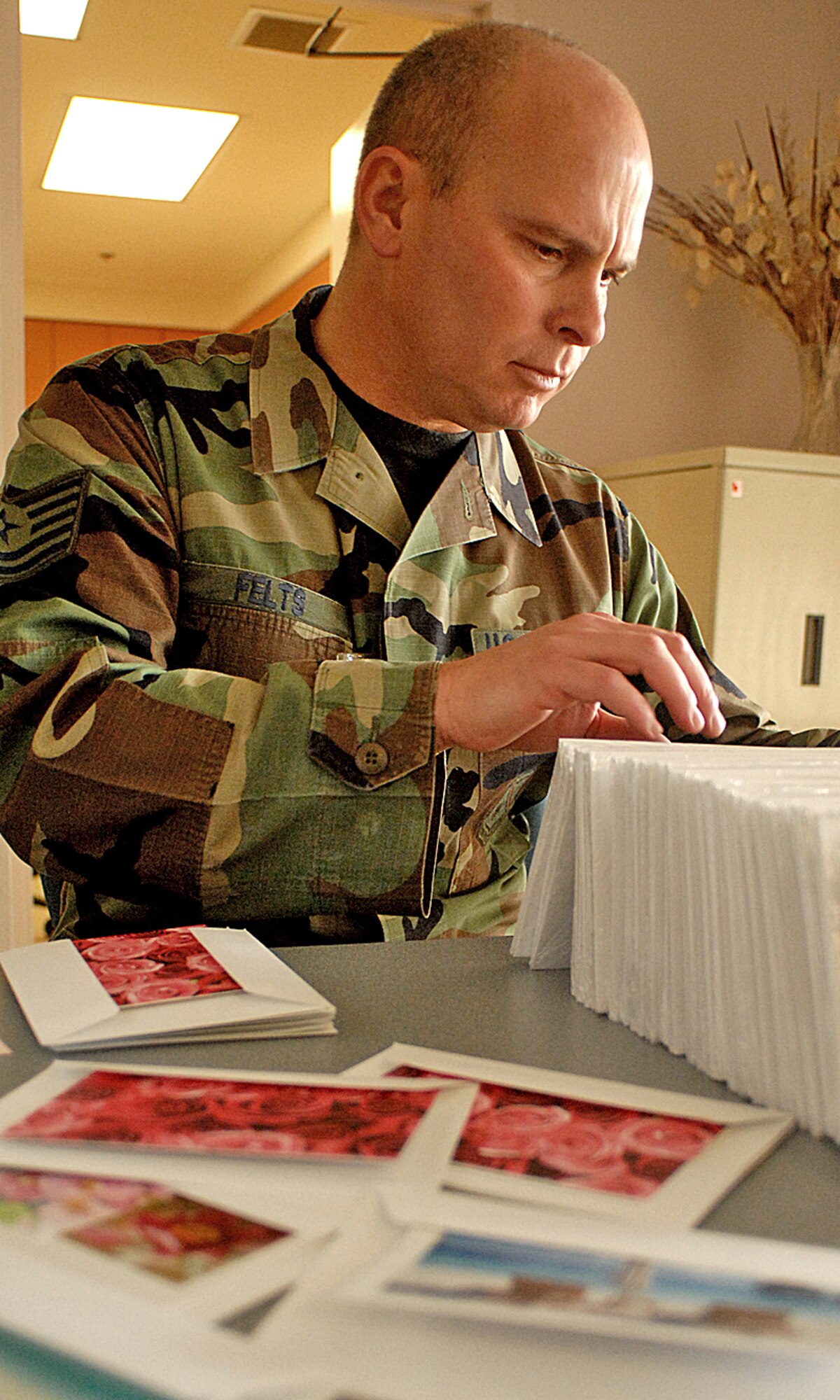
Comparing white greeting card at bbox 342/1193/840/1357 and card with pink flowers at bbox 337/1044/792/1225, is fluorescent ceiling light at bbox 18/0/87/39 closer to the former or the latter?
card with pink flowers at bbox 337/1044/792/1225

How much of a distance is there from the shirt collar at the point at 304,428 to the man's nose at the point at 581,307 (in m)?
0.18

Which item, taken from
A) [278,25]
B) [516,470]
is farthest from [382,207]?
[278,25]

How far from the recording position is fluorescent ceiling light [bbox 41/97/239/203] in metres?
4.34

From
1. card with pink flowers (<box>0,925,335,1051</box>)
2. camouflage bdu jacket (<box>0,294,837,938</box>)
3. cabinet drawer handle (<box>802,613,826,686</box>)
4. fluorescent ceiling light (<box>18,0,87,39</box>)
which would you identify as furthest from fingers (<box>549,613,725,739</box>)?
fluorescent ceiling light (<box>18,0,87,39</box>)

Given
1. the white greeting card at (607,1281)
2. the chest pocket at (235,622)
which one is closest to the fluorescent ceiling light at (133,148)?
the chest pocket at (235,622)

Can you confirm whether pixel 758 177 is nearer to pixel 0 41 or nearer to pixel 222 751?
pixel 0 41

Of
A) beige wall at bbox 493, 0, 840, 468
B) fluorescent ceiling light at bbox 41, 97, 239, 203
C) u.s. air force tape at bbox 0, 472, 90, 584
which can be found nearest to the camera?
u.s. air force tape at bbox 0, 472, 90, 584

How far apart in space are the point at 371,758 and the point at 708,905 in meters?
0.29

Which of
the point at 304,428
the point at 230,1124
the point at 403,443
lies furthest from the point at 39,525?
the point at 230,1124

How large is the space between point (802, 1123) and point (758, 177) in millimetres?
2635

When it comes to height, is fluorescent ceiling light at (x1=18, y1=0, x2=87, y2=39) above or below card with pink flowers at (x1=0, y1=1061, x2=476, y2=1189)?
above

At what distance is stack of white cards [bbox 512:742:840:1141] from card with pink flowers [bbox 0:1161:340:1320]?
21 cm

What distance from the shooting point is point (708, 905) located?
57cm

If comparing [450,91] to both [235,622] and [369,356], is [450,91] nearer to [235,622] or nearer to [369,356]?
[369,356]
